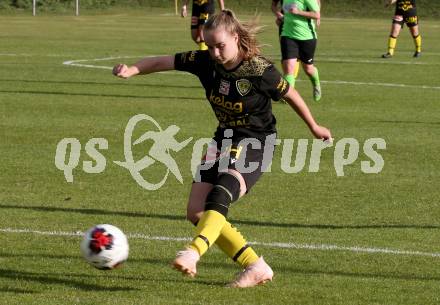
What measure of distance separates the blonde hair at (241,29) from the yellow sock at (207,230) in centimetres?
108

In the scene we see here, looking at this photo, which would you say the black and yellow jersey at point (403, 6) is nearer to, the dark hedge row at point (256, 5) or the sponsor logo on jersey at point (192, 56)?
the sponsor logo on jersey at point (192, 56)

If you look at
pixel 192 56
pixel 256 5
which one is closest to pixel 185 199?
pixel 192 56

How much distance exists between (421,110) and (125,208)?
27.9 feet

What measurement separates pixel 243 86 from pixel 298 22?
33.9ft

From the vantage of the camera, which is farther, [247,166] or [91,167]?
[91,167]

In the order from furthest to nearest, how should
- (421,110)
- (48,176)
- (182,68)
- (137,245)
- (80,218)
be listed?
(421,110)
(48,176)
(80,218)
(137,245)
(182,68)

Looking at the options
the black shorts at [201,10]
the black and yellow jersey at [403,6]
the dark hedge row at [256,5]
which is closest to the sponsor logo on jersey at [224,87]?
the black shorts at [201,10]

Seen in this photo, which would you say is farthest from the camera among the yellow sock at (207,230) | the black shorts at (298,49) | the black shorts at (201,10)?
the black shorts at (201,10)

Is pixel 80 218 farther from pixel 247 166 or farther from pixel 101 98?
pixel 101 98

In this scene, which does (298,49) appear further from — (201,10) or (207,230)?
(207,230)

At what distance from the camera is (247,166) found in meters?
7.10

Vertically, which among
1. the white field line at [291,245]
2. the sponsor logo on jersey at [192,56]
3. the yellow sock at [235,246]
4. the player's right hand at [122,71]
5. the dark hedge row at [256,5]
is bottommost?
the dark hedge row at [256,5]

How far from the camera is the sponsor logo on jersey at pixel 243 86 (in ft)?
23.1

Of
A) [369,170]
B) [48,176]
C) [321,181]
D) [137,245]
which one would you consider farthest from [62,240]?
[369,170]
